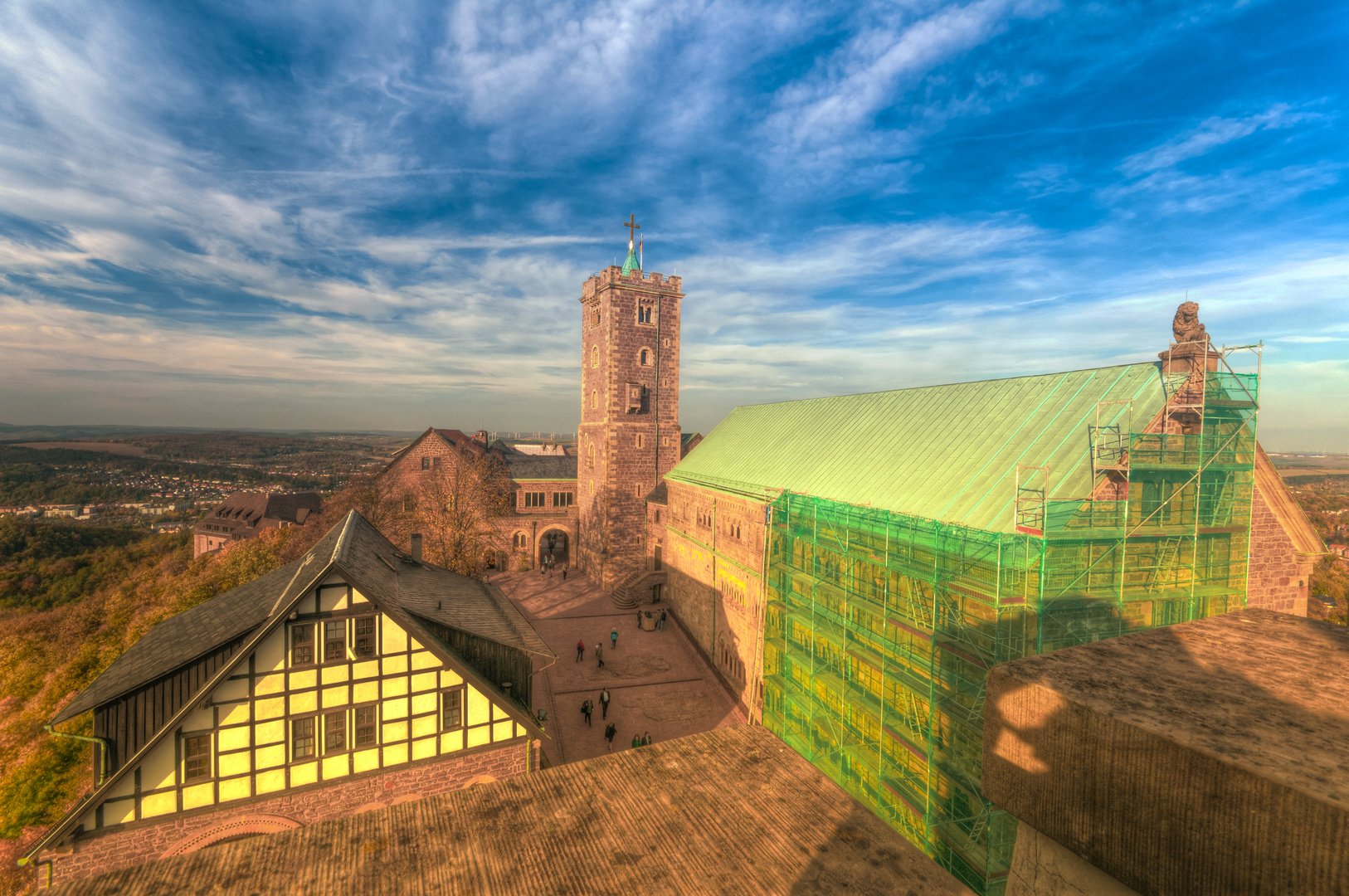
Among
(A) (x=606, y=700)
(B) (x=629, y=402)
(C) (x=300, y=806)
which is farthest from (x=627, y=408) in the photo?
(C) (x=300, y=806)

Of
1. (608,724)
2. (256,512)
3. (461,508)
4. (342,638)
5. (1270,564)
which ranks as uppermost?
(1270,564)

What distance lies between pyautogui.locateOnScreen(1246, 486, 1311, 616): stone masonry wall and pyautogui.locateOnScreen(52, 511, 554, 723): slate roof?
20.9 m

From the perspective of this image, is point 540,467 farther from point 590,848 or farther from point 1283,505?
point 590,848

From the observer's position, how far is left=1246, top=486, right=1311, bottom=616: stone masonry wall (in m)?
17.5

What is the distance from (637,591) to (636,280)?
21.8 meters

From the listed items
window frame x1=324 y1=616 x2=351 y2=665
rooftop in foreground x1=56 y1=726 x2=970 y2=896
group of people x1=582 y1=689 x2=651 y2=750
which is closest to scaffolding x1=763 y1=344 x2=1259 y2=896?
group of people x1=582 y1=689 x2=651 y2=750

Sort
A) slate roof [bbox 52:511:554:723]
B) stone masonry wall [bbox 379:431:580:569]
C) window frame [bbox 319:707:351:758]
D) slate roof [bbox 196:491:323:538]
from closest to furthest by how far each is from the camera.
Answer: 1. slate roof [bbox 52:511:554:723]
2. window frame [bbox 319:707:351:758]
3. stone masonry wall [bbox 379:431:580:569]
4. slate roof [bbox 196:491:323:538]

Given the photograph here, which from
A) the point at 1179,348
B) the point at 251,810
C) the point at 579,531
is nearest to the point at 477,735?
the point at 251,810

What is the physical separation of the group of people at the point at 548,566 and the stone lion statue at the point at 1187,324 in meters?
40.0

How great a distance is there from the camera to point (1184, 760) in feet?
4.58

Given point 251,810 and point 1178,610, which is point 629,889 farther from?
point 1178,610

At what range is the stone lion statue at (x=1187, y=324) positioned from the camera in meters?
15.6

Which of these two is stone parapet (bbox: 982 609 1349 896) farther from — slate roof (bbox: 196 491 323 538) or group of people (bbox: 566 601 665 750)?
slate roof (bbox: 196 491 323 538)

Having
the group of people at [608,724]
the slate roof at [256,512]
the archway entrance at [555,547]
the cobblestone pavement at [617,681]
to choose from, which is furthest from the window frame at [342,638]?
the slate roof at [256,512]
